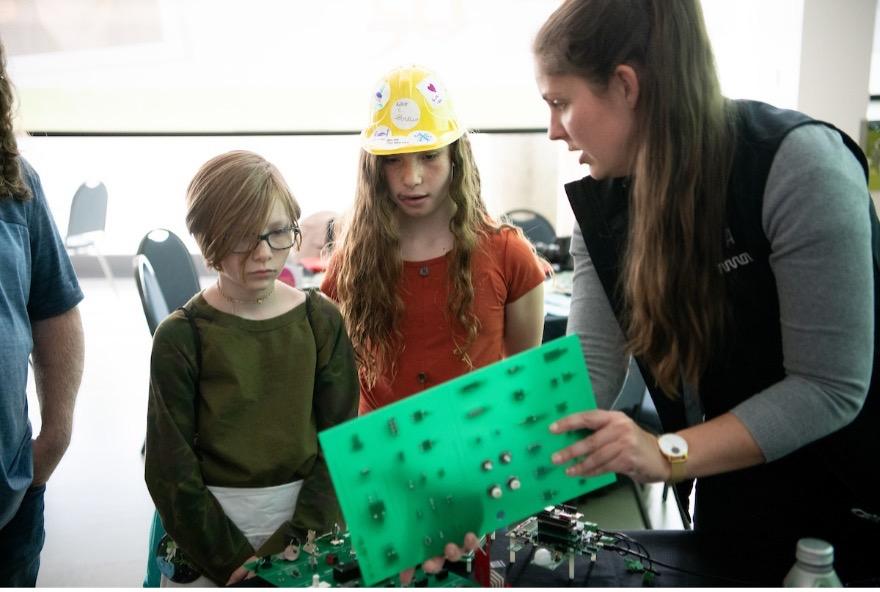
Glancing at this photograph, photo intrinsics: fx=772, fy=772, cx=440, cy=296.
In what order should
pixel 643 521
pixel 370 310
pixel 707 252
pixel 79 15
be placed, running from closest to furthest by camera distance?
1. pixel 707 252
2. pixel 370 310
3. pixel 643 521
4. pixel 79 15

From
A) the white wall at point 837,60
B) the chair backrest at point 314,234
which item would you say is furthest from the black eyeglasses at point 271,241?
the white wall at point 837,60

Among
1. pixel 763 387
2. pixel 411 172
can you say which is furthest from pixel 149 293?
pixel 763 387

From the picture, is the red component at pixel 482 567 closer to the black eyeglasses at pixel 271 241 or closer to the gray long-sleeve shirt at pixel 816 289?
the gray long-sleeve shirt at pixel 816 289

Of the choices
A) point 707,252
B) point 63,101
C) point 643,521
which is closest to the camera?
point 707,252

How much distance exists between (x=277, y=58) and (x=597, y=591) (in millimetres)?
3906

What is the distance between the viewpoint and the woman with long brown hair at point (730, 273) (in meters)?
1.05

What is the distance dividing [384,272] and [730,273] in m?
0.79

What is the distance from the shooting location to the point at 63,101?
442 centimetres

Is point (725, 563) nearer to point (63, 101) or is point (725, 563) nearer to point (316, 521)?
point (316, 521)

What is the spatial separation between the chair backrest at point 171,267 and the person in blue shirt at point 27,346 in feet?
4.40

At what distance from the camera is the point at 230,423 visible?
138 centimetres

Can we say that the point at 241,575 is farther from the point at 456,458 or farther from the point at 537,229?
the point at 537,229

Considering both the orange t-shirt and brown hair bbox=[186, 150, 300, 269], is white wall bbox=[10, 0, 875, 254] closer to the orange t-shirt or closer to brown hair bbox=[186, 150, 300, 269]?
the orange t-shirt

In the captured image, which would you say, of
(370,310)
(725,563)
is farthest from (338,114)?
(725,563)
